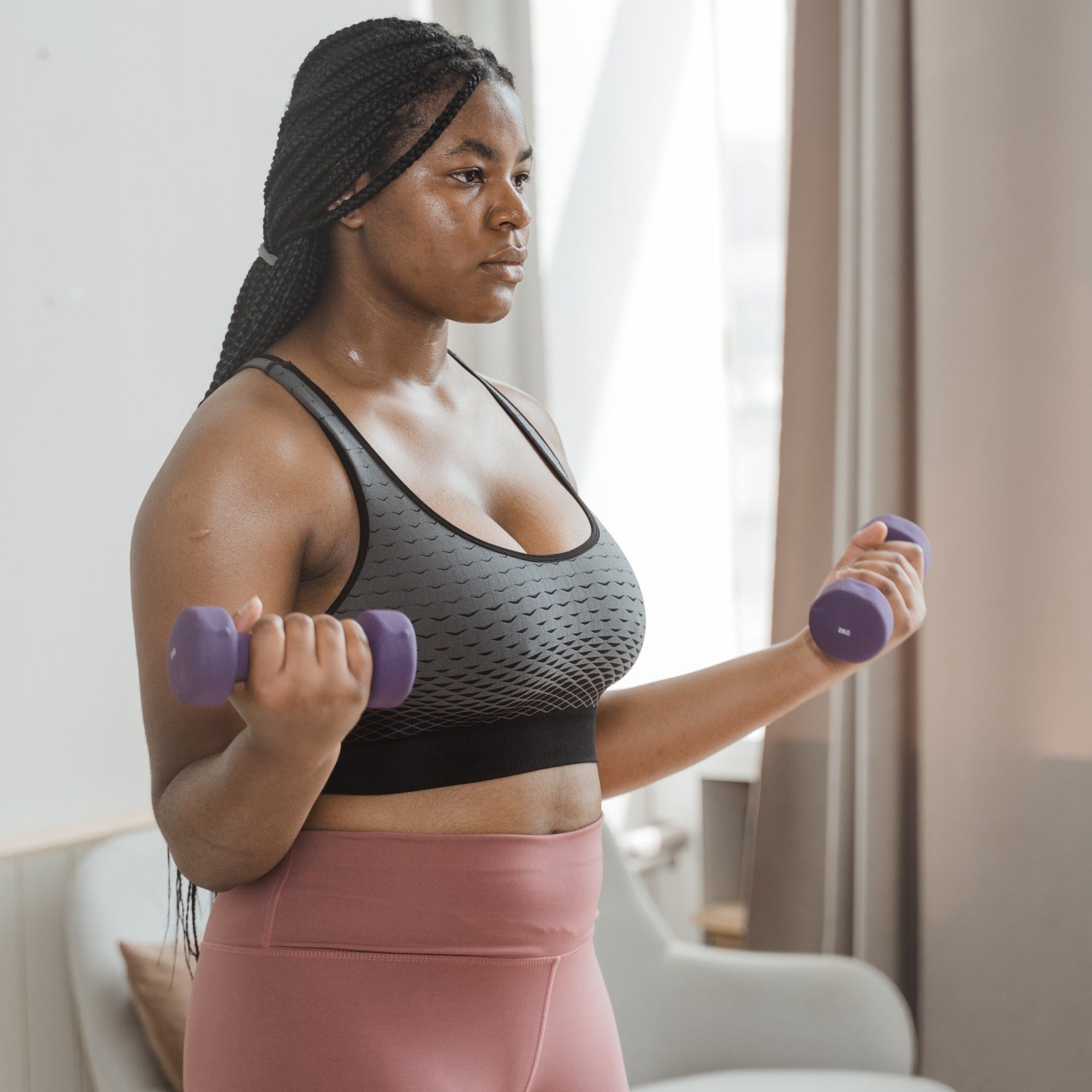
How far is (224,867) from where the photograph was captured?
30.7 inches

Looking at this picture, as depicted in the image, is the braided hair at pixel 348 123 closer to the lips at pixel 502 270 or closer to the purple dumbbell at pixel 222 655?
the lips at pixel 502 270

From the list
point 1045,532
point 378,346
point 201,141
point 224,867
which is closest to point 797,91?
point 1045,532

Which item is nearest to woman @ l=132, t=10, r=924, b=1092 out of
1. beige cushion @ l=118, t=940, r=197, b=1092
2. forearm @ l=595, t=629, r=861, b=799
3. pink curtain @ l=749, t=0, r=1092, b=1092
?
forearm @ l=595, t=629, r=861, b=799

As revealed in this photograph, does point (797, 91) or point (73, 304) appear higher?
point (797, 91)

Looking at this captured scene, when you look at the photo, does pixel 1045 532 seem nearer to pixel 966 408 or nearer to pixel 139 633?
pixel 966 408

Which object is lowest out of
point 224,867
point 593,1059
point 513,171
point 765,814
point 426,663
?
point 765,814

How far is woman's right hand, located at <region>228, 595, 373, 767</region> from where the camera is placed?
0.61 meters

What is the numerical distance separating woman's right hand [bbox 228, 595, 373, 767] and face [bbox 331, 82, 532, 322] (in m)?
0.35

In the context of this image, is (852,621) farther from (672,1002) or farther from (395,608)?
(672,1002)

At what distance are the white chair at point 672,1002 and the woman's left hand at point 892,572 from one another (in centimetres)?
82

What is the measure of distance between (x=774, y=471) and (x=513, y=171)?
1.38 meters

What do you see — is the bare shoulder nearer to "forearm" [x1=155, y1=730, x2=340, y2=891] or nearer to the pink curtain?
"forearm" [x1=155, y1=730, x2=340, y2=891]

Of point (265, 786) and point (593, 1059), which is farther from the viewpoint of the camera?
point (593, 1059)

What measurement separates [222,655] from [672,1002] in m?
1.34
